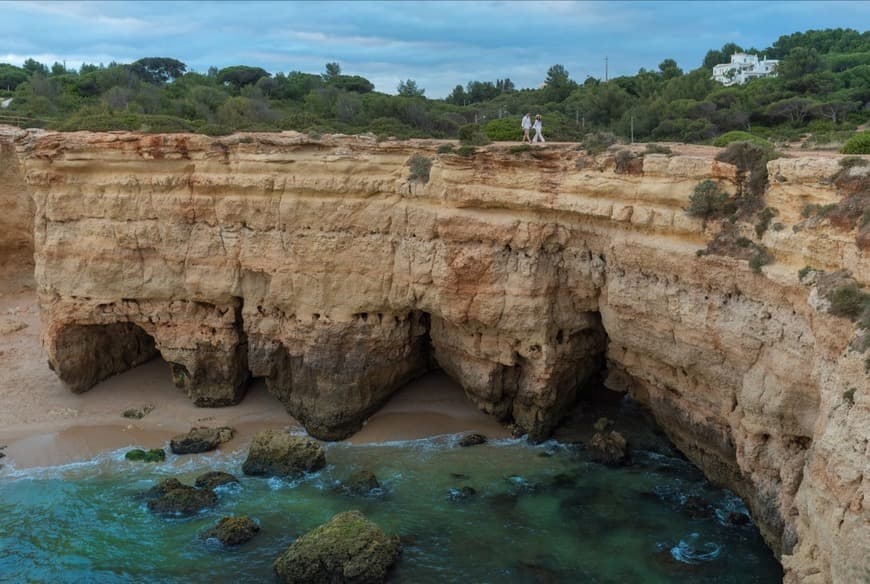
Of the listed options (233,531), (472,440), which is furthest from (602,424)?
(233,531)

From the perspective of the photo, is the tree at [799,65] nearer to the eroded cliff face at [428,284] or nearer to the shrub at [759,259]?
the eroded cliff face at [428,284]

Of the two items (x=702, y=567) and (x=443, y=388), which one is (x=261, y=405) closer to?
Result: (x=443, y=388)

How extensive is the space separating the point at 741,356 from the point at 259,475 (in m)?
13.6

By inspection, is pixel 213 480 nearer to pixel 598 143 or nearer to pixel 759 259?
pixel 598 143

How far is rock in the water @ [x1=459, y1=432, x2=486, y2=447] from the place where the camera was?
2248cm

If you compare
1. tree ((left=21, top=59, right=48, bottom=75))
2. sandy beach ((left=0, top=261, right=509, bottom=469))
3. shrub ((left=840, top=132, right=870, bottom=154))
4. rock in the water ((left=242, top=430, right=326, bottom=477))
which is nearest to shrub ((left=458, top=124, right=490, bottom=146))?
sandy beach ((left=0, top=261, right=509, bottom=469))

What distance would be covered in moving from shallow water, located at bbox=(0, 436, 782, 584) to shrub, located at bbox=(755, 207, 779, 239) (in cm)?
748

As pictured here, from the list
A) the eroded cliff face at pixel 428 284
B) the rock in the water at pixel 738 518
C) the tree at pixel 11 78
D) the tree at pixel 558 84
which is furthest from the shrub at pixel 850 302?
the tree at pixel 11 78

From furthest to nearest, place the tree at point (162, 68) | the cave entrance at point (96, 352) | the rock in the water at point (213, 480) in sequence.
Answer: the tree at point (162, 68) → the cave entrance at point (96, 352) → the rock in the water at point (213, 480)

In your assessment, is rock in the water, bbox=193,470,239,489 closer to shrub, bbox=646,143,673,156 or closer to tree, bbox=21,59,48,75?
shrub, bbox=646,143,673,156

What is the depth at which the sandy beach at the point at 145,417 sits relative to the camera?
914 inches

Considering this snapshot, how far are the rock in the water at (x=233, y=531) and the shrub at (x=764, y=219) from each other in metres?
13.9

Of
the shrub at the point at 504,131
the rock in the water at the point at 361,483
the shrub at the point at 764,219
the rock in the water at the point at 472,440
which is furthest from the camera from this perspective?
the shrub at the point at 504,131

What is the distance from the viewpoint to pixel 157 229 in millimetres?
24281
